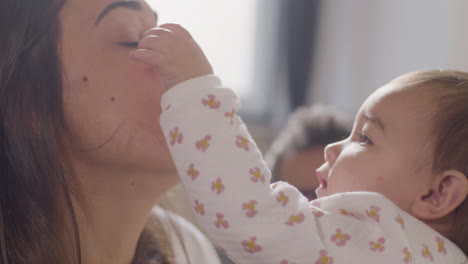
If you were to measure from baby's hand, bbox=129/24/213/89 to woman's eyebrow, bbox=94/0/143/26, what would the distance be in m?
0.25

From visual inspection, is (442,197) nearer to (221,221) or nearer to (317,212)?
(317,212)

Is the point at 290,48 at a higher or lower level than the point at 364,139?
lower

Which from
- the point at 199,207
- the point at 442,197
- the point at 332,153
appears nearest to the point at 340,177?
the point at 332,153

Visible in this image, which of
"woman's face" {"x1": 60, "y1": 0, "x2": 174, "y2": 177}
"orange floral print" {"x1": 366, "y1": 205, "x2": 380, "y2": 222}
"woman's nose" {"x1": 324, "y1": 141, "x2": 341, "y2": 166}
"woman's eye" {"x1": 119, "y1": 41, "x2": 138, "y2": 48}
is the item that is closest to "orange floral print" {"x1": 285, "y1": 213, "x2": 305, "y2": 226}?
"orange floral print" {"x1": 366, "y1": 205, "x2": 380, "y2": 222}

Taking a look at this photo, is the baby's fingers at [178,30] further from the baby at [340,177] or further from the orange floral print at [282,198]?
the orange floral print at [282,198]

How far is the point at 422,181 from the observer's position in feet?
2.95

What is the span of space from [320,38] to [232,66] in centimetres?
51

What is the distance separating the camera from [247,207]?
0.79 m

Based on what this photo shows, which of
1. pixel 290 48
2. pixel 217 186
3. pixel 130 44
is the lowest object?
pixel 290 48

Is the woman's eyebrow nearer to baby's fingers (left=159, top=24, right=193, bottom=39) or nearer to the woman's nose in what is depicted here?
baby's fingers (left=159, top=24, right=193, bottom=39)

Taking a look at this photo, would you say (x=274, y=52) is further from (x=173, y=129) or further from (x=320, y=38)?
(x=173, y=129)

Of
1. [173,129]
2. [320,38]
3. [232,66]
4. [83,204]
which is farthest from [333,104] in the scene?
[173,129]

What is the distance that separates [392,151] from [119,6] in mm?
552

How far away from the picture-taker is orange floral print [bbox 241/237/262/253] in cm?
80
